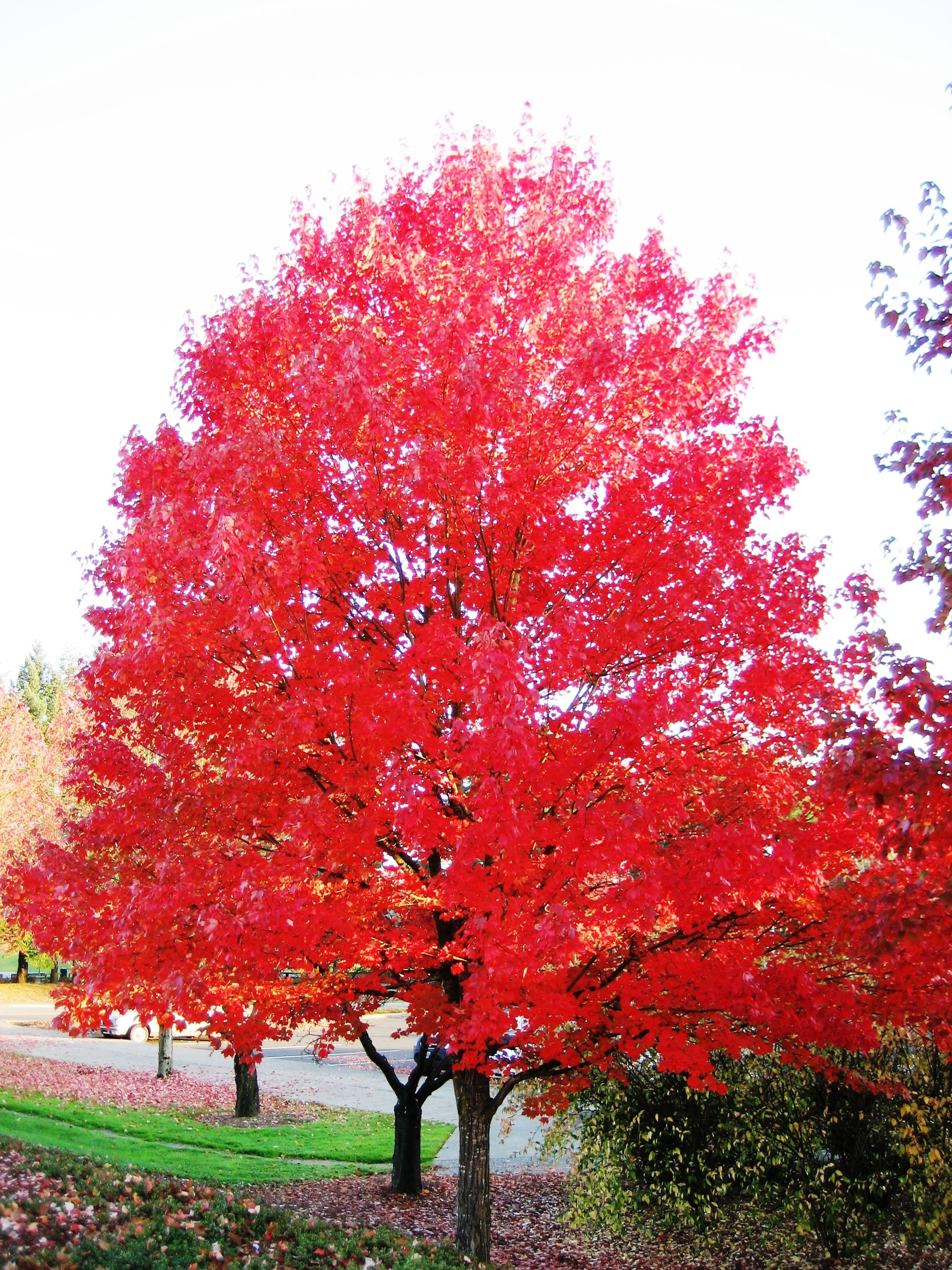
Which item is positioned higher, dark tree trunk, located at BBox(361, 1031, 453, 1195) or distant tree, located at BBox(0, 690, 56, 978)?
distant tree, located at BBox(0, 690, 56, 978)

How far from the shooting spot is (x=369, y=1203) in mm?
11617

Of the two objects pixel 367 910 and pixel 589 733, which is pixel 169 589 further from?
pixel 589 733

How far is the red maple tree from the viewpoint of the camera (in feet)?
21.0

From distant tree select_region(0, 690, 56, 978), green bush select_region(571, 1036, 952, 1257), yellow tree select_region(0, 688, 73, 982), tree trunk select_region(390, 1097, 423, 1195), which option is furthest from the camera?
yellow tree select_region(0, 688, 73, 982)

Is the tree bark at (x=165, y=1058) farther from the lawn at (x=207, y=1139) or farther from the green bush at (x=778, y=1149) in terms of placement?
the green bush at (x=778, y=1149)

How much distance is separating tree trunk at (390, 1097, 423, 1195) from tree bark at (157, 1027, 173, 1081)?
1189cm

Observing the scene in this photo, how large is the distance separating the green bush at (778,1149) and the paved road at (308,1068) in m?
2.65

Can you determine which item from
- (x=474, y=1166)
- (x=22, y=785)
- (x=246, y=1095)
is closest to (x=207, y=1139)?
(x=246, y=1095)

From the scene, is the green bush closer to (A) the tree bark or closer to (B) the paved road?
(B) the paved road

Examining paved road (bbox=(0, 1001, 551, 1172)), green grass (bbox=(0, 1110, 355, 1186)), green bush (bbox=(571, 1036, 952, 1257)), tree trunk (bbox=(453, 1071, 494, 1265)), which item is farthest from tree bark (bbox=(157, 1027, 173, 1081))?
tree trunk (bbox=(453, 1071, 494, 1265))

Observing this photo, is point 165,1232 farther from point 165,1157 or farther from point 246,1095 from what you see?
point 246,1095

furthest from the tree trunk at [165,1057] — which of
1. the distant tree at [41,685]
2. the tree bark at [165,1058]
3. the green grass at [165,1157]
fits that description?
the distant tree at [41,685]

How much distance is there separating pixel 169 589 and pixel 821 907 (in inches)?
213

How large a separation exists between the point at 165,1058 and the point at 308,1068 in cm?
680
